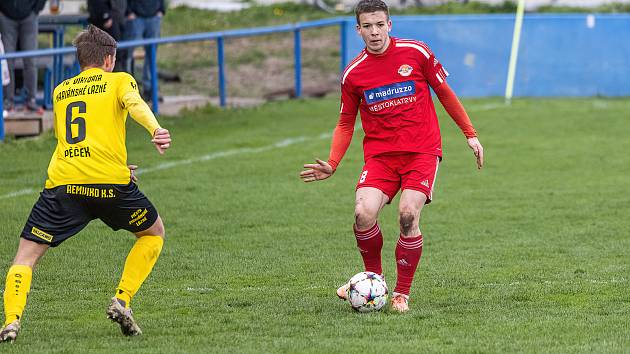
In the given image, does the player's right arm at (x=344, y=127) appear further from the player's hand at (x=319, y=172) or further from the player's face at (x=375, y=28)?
the player's face at (x=375, y=28)

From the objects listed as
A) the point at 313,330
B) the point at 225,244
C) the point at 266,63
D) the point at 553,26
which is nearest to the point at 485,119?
the point at 553,26

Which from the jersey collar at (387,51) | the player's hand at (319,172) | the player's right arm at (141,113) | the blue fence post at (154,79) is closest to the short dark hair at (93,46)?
the player's right arm at (141,113)

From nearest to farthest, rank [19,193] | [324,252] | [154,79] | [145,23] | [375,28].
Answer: [375,28] < [324,252] < [19,193] < [154,79] < [145,23]

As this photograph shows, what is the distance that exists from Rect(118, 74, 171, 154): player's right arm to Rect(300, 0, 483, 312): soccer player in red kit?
3.96 feet

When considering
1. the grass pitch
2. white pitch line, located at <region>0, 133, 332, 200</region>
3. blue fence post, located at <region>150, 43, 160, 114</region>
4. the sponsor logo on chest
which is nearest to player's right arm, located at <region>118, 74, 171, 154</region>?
the grass pitch

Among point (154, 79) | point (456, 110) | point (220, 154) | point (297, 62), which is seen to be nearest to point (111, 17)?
point (154, 79)

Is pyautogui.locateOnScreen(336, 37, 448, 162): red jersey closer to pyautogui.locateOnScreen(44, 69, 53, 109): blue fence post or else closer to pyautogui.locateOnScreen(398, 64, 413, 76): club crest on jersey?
pyautogui.locateOnScreen(398, 64, 413, 76): club crest on jersey

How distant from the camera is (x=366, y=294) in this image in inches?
289

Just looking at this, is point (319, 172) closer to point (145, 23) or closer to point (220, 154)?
point (220, 154)

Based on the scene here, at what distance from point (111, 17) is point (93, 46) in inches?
412

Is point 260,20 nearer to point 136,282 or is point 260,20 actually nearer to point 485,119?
point 485,119

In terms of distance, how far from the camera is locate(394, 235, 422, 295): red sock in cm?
747

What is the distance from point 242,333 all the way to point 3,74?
9046mm

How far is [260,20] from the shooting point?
2698cm
